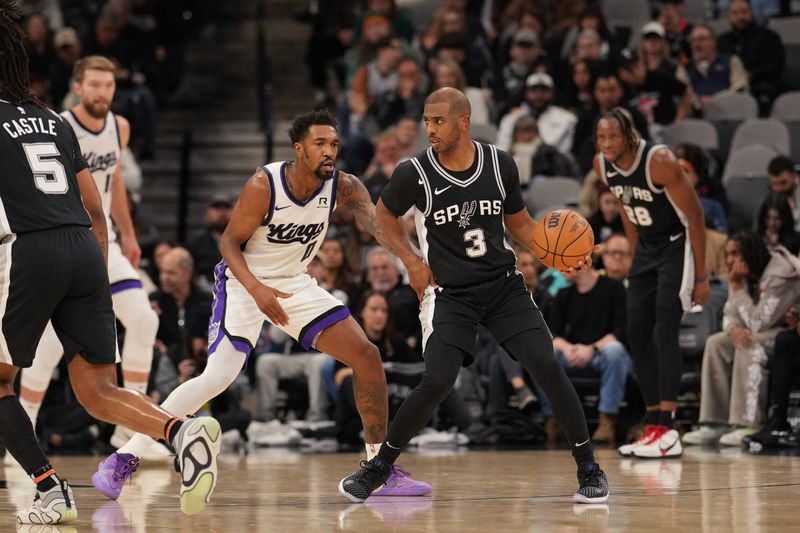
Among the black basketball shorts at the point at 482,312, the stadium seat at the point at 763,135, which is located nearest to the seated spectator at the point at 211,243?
the stadium seat at the point at 763,135

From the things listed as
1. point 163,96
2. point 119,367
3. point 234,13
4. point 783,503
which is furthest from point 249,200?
point 234,13

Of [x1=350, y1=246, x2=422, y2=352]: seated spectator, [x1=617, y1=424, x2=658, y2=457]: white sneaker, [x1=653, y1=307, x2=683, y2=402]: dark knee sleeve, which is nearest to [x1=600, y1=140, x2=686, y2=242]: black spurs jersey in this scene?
[x1=653, y1=307, x2=683, y2=402]: dark knee sleeve

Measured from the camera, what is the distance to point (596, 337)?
33.3 feet

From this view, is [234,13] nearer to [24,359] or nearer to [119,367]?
[119,367]

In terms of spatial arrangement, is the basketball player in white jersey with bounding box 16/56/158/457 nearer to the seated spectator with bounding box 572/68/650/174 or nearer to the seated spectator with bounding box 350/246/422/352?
the seated spectator with bounding box 350/246/422/352

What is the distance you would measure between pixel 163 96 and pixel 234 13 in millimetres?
2287

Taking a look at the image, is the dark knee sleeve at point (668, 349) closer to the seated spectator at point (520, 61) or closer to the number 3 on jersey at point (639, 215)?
the number 3 on jersey at point (639, 215)

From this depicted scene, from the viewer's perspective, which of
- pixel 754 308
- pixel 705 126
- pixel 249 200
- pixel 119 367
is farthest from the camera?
pixel 705 126

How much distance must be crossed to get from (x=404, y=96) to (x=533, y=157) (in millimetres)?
1746

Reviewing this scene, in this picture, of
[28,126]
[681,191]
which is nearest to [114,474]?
[28,126]

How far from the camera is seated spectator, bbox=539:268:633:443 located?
9773 millimetres

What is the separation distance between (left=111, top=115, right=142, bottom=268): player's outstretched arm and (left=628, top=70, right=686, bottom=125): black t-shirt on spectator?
19.3 feet

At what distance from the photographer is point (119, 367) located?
33.5 feet

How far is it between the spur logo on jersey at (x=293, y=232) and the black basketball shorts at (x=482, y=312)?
0.78m
